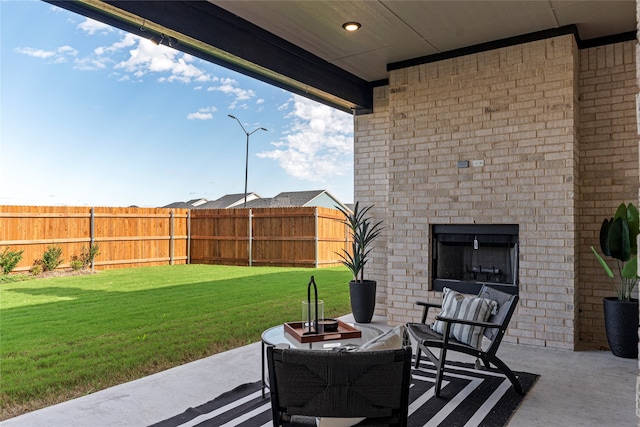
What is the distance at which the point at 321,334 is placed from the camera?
2.79m

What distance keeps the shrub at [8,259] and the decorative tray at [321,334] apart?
7214 millimetres

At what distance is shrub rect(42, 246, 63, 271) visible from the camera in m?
8.58

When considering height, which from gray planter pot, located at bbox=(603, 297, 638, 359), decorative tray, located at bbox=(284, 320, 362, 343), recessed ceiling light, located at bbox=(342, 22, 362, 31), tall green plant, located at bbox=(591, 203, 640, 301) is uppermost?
recessed ceiling light, located at bbox=(342, 22, 362, 31)

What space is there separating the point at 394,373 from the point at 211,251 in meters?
10.7

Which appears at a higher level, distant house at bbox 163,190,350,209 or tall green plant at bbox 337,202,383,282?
distant house at bbox 163,190,350,209

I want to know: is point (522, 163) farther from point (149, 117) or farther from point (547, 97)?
point (149, 117)

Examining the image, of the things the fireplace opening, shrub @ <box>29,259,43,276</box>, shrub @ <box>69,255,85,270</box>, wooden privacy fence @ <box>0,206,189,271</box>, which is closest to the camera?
the fireplace opening

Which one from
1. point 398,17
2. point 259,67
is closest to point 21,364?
point 259,67

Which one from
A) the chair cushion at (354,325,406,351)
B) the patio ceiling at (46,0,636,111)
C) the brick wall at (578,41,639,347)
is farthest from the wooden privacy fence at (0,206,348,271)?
the chair cushion at (354,325,406,351)

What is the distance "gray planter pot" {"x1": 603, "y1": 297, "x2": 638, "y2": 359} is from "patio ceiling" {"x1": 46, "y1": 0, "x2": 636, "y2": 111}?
2.56 meters

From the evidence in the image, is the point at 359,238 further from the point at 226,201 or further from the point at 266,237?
the point at 226,201

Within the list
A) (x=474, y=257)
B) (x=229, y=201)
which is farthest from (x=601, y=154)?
(x=229, y=201)

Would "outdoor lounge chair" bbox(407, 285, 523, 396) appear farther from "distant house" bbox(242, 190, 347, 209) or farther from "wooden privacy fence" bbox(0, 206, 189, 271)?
"distant house" bbox(242, 190, 347, 209)

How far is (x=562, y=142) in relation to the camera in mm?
4184
